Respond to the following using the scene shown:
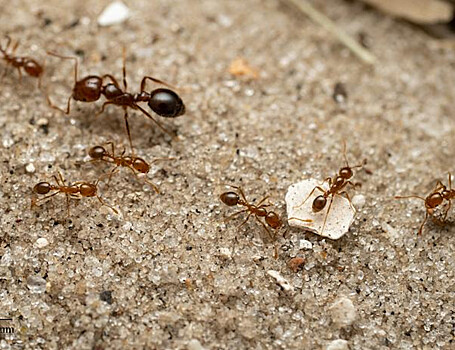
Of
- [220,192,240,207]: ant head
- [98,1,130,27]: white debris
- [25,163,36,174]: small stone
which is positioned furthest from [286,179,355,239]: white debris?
[98,1,130,27]: white debris

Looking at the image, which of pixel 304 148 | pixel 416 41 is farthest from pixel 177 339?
pixel 416 41

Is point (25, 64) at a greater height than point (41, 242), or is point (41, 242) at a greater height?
point (25, 64)

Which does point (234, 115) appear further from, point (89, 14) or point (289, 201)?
point (89, 14)

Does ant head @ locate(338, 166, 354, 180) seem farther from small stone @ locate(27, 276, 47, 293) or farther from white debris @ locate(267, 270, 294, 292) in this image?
small stone @ locate(27, 276, 47, 293)

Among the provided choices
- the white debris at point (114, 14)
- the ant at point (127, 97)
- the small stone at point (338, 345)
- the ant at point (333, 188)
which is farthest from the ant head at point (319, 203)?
the white debris at point (114, 14)

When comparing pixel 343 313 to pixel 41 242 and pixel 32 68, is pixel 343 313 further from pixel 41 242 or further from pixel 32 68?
pixel 32 68

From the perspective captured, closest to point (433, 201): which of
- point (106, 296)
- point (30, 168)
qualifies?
point (106, 296)

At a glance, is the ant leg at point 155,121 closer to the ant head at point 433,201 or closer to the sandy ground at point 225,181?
the sandy ground at point 225,181
